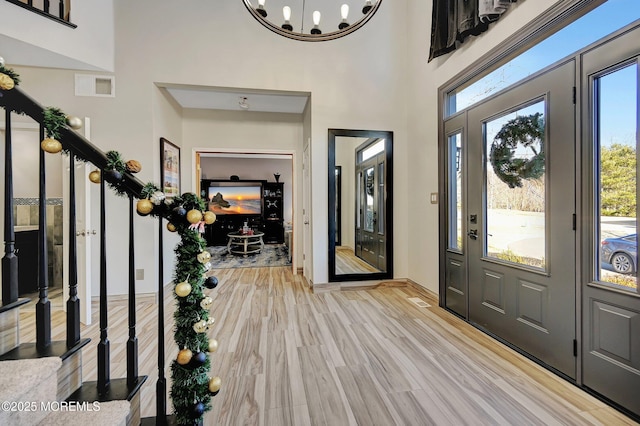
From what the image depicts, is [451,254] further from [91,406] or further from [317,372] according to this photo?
[91,406]

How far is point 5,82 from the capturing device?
957 mm

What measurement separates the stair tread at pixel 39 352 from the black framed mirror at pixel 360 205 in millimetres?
2902

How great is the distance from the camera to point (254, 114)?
4.76 metres

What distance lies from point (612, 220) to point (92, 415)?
2.78m

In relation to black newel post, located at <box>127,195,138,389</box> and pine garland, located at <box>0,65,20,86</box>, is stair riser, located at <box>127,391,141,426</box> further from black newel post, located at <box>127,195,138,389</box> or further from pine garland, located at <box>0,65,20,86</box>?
pine garland, located at <box>0,65,20,86</box>

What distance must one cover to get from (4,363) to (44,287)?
0.30m

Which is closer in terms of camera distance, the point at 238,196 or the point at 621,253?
the point at 621,253

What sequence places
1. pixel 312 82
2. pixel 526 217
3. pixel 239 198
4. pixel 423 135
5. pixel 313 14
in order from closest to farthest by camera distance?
1. pixel 526 217
2. pixel 313 14
3. pixel 423 135
4. pixel 312 82
5. pixel 239 198

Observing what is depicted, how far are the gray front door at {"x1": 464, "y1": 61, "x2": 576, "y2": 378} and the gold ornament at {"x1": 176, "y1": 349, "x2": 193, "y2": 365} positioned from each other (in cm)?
236

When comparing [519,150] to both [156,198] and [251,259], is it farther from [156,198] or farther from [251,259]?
[251,259]

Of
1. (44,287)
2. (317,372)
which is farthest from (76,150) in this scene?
(317,372)

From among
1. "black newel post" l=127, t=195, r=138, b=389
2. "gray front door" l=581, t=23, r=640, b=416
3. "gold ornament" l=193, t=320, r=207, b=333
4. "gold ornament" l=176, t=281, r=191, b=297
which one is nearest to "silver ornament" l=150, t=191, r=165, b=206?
"black newel post" l=127, t=195, r=138, b=389

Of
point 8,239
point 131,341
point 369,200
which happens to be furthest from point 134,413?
point 369,200

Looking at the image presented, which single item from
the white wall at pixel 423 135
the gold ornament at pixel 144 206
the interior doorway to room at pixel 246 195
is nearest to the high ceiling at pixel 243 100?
the white wall at pixel 423 135
